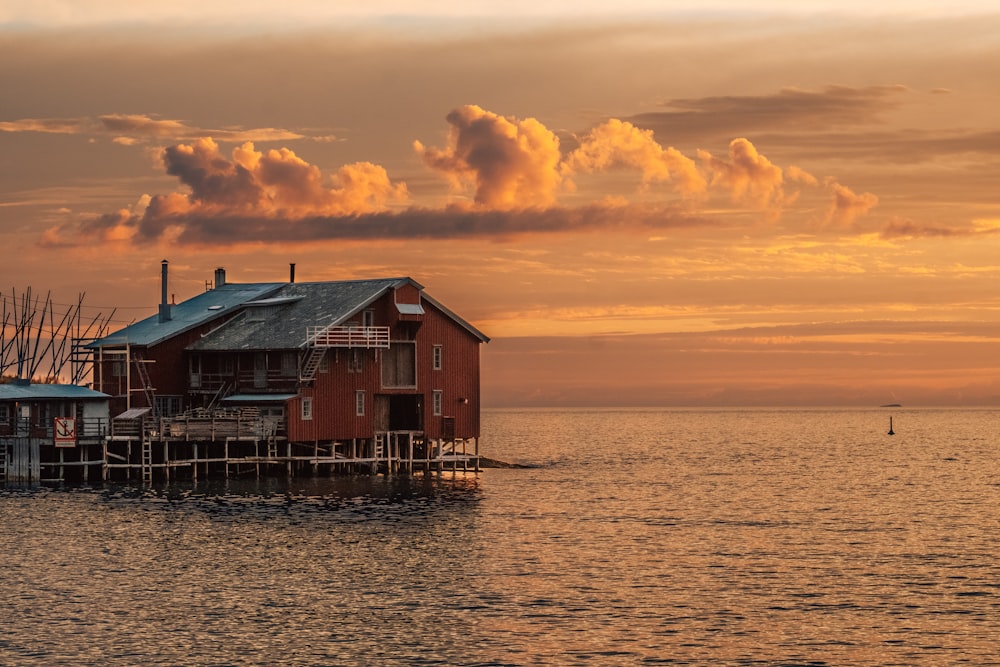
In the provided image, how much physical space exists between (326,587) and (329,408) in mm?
46237

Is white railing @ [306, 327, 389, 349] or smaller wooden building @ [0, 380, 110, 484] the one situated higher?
white railing @ [306, 327, 389, 349]

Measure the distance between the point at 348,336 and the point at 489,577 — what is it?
43890 millimetres

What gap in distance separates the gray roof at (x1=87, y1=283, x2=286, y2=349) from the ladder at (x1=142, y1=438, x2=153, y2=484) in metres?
8.10

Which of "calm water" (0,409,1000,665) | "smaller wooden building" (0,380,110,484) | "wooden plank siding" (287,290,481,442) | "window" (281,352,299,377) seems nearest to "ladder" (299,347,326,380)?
"wooden plank siding" (287,290,481,442)

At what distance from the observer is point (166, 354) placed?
98438mm

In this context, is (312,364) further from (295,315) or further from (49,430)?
(49,430)

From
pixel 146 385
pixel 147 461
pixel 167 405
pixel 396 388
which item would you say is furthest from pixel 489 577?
pixel 167 405

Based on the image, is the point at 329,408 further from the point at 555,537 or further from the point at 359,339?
the point at 555,537

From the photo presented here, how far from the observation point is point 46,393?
9088cm

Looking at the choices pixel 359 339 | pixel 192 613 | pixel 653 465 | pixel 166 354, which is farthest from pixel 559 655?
pixel 653 465

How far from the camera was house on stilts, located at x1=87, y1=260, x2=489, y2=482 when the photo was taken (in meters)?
93.0

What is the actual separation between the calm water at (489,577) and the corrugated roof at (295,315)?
10444mm

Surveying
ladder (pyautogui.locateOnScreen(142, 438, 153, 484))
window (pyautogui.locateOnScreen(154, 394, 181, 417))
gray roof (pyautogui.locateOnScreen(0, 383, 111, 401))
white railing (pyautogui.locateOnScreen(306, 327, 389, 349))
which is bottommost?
ladder (pyautogui.locateOnScreen(142, 438, 153, 484))

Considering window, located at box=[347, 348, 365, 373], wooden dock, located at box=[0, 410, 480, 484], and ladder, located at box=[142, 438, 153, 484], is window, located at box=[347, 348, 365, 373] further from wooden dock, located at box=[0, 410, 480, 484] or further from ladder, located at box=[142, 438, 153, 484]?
ladder, located at box=[142, 438, 153, 484]
